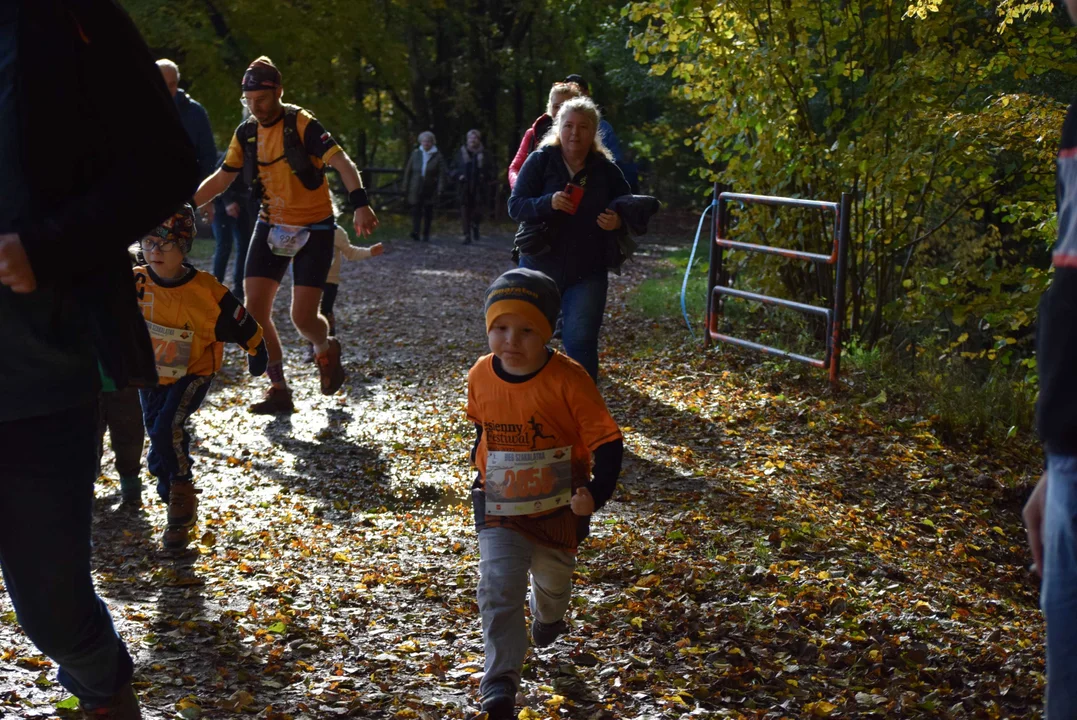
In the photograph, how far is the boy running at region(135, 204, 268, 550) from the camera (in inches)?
237

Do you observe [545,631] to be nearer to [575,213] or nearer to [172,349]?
[172,349]

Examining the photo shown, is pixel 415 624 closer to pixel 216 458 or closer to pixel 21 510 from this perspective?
pixel 21 510

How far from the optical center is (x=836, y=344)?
9695 mm

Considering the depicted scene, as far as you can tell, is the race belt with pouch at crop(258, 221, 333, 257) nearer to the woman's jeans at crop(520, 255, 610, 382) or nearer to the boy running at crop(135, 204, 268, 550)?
the woman's jeans at crop(520, 255, 610, 382)

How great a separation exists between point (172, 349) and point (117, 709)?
3184 mm

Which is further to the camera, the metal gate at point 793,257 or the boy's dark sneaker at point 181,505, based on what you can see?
the metal gate at point 793,257

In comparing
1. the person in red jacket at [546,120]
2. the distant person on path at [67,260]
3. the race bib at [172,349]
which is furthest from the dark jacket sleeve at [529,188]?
the distant person on path at [67,260]

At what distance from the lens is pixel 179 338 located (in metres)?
6.03

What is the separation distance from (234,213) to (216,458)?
5.07 m

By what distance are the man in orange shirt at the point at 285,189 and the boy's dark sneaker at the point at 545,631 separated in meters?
4.08

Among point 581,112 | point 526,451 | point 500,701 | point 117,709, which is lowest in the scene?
point 500,701

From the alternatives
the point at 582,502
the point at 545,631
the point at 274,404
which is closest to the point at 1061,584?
the point at 582,502

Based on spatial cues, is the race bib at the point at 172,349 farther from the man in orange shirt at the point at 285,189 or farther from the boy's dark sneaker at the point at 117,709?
the boy's dark sneaker at the point at 117,709

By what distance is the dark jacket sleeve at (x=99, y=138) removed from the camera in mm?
2639
